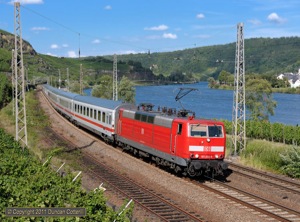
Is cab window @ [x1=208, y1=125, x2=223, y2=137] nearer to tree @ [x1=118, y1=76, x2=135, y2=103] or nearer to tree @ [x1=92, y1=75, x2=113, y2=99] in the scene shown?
tree @ [x1=118, y1=76, x2=135, y2=103]

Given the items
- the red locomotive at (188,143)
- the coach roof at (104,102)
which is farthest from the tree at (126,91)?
the red locomotive at (188,143)

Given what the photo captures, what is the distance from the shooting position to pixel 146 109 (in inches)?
1049

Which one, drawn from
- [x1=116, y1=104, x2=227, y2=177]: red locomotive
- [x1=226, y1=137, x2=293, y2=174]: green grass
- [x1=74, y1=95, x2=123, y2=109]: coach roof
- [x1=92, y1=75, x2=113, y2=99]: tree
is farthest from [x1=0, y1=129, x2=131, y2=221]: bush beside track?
[x1=92, y1=75, x2=113, y2=99]: tree

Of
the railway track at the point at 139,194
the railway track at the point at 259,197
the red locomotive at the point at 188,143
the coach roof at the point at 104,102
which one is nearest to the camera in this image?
the railway track at the point at 139,194

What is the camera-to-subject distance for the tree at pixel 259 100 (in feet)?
204

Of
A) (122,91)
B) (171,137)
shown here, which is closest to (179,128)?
(171,137)

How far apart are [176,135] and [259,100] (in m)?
44.5

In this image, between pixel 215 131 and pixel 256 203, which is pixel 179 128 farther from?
pixel 256 203

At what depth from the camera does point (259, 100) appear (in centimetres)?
6312

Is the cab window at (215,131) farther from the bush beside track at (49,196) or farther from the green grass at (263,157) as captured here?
the bush beside track at (49,196)

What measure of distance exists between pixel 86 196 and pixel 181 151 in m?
10.0

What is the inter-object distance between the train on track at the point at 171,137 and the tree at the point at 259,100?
114ft

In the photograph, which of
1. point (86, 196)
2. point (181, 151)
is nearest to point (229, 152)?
point (181, 151)

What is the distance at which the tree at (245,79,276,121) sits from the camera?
204 feet
